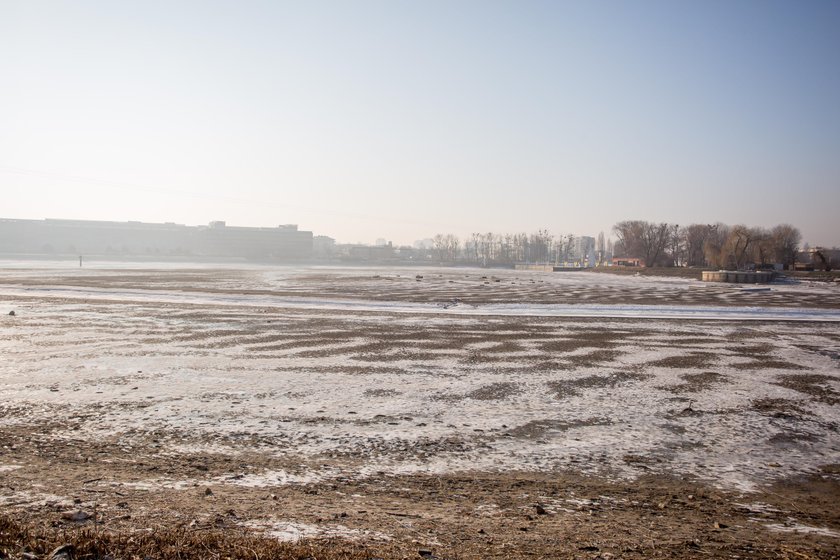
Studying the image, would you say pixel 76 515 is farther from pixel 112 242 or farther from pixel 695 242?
pixel 112 242

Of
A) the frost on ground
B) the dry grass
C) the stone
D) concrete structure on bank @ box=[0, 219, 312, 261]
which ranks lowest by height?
the frost on ground

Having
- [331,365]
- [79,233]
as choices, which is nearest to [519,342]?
[331,365]

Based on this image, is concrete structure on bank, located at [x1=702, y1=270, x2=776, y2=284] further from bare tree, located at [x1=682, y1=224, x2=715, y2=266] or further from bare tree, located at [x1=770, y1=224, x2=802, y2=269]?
bare tree, located at [x1=682, y1=224, x2=715, y2=266]

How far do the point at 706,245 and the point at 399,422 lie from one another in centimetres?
11513

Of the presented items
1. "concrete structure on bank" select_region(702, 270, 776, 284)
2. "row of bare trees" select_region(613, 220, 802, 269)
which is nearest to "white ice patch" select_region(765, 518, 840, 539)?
Answer: "concrete structure on bank" select_region(702, 270, 776, 284)

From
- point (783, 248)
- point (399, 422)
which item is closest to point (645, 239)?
point (783, 248)

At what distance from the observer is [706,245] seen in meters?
111

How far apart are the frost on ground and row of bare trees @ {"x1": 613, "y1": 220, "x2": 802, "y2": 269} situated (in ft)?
291

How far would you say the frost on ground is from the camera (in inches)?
264

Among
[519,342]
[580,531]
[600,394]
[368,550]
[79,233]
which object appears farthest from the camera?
[79,233]

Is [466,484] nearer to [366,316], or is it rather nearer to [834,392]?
[834,392]

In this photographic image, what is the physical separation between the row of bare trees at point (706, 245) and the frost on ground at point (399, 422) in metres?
88.7

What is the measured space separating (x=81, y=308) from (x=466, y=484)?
28023 mm

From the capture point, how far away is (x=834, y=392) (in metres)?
12.8
